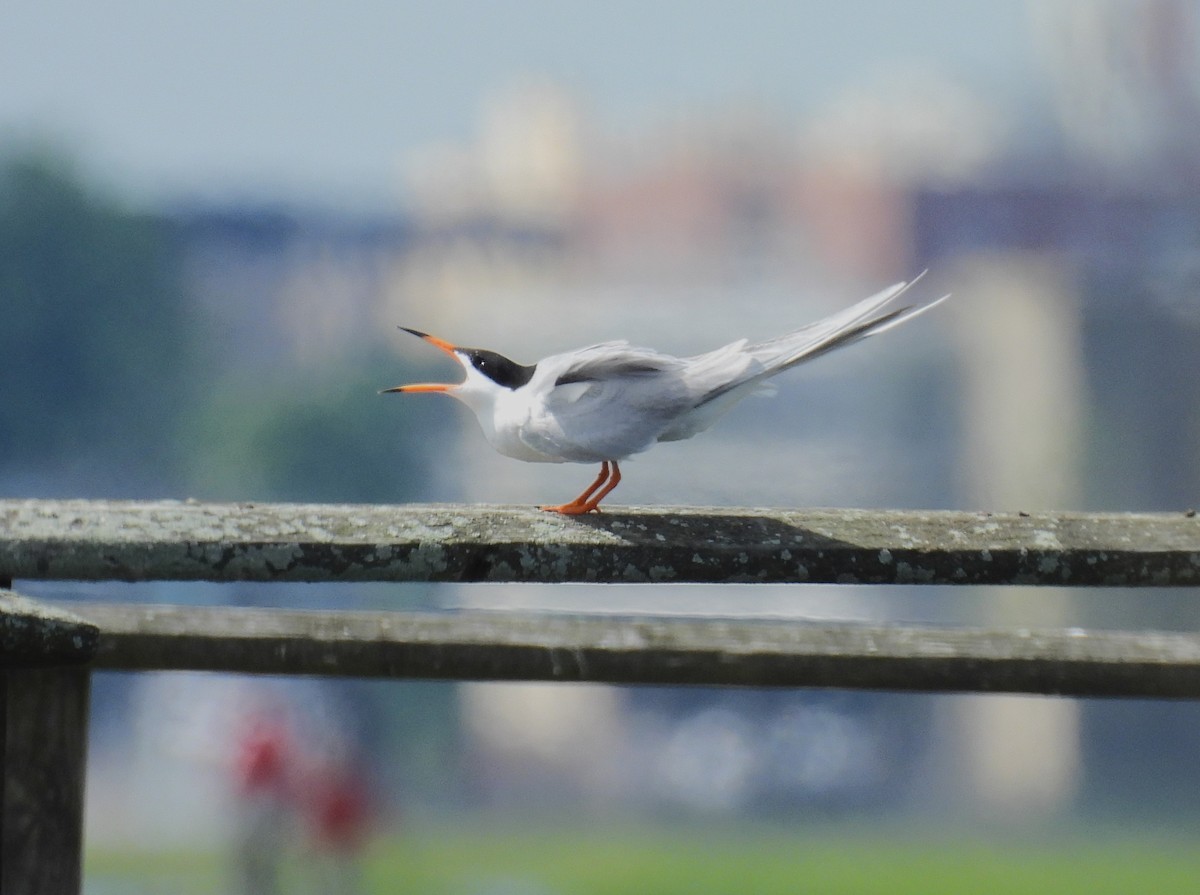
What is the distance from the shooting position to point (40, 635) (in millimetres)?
889

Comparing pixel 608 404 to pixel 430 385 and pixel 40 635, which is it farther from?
pixel 40 635

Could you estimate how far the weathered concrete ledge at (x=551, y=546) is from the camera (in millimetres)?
936

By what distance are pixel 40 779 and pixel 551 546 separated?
17.0 inches

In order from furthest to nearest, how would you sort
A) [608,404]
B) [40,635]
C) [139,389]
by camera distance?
1. [139,389]
2. [608,404]
3. [40,635]

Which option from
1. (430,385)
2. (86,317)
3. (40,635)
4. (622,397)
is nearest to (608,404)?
(622,397)

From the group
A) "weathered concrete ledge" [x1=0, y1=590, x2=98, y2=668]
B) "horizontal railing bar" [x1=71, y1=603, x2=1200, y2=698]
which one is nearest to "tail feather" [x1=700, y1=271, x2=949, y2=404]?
"horizontal railing bar" [x1=71, y1=603, x2=1200, y2=698]

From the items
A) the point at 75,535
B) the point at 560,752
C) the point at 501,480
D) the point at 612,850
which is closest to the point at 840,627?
the point at 75,535

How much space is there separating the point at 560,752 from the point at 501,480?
3186 millimetres

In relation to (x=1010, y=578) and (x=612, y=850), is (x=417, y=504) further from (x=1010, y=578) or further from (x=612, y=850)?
(x=612, y=850)

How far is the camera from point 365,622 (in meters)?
1.02

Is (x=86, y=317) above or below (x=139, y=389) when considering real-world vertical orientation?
above

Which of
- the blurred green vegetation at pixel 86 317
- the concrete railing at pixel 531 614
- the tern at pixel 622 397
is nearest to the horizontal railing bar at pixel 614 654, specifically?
the concrete railing at pixel 531 614

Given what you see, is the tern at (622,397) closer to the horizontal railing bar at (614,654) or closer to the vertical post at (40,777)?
the horizontal railing bar at (614,654)

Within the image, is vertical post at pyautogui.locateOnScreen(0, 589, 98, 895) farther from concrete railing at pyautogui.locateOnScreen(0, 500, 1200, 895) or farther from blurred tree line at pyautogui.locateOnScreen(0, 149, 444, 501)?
blurred tree line at pyautogui.locateOnScreen(0, 149, 444, 501)
